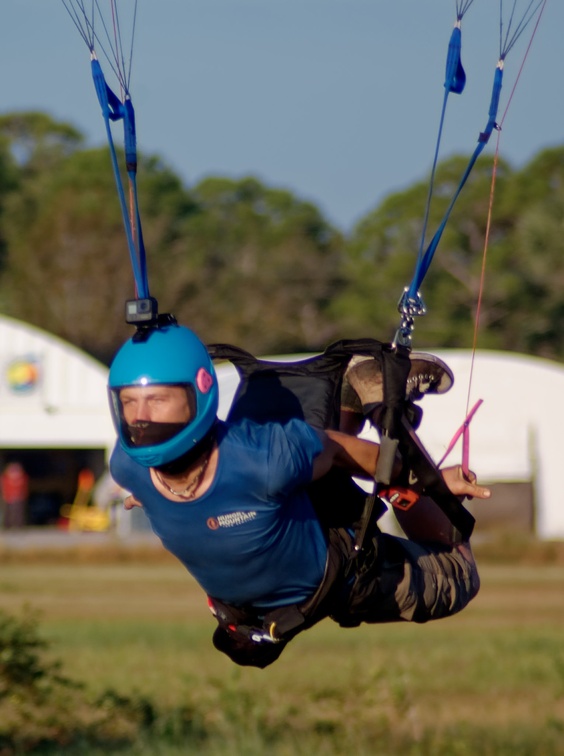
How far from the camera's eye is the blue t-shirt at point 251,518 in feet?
19.0

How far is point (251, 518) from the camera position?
19.3ft

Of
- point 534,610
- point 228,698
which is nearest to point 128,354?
point 228,698

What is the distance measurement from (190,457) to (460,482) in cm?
129

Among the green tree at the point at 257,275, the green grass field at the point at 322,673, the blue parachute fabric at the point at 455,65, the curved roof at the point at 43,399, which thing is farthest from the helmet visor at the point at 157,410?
the green tree at the point at 257,275

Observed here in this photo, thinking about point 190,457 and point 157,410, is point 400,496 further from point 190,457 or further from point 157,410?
point 157,410

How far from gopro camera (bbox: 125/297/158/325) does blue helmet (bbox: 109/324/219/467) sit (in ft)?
0.19

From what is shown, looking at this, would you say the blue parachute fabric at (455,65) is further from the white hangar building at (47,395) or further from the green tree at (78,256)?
the green tree at (78,256)

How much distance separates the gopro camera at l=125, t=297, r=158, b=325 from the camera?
577 centimetres

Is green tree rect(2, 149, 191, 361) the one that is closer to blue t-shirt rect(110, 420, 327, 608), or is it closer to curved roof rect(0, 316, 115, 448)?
curved roof rect(0, 316, 115, 448)

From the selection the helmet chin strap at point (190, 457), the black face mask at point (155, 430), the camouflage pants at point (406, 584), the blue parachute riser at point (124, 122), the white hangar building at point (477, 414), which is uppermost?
the blue parachute riser at point (124, 122)

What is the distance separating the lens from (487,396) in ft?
131

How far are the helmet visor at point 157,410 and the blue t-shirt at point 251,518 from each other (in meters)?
0.23

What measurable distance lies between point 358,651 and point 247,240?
51036 millimetres

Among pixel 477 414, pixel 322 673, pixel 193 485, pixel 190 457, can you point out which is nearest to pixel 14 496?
pixel 477 414
